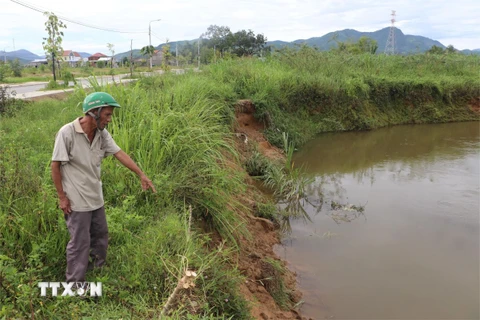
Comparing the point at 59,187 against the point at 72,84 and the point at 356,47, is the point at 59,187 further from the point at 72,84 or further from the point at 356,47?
the point at 356,47

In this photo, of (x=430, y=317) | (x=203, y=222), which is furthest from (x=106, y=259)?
(x=430, y=317)

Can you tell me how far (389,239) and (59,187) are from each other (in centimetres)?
425

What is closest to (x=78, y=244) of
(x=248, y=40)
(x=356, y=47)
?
(x=356, y=47)

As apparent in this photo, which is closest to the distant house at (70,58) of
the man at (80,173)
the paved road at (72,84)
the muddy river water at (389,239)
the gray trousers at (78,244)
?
the paved road at (72,84)

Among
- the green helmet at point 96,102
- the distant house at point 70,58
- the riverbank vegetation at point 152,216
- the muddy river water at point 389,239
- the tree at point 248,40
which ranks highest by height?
the tree at point 248,40

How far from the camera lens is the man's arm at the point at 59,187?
246 centimetres

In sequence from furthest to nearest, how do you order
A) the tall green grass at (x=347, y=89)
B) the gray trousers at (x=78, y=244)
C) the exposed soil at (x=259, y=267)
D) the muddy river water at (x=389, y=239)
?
the tall green grass at (x=347, y=89)
the muddy river water at (x=389, y=239)
the exposed soil at (x=259, y=267)
the gray trousers at (x=78, y=244)

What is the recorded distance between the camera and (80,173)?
254cm

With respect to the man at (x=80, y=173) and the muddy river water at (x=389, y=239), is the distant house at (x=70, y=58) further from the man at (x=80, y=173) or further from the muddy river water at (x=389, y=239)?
the man at (x=80, y=173)

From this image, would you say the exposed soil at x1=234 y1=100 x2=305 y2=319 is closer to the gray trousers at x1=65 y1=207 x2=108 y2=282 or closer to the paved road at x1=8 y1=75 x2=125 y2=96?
the gray trousers at x1=65 y1=207 x2=108 y2=282

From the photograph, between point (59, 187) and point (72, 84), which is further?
point (72, 84)

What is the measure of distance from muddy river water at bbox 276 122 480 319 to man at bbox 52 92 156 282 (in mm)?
2320

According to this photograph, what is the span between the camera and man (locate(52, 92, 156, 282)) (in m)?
2.46

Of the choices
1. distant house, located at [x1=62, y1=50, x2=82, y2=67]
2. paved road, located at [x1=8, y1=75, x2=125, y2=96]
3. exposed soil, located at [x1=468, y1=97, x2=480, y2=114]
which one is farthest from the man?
exposed soil, located at [x1=468, y1=97, x2=480, y2=114]
